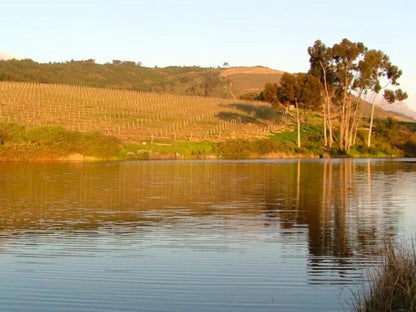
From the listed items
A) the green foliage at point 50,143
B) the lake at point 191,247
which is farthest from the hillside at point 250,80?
the lake at point 191,247

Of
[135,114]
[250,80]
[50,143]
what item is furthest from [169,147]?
[250,80]

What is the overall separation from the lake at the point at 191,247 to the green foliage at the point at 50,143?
30.2m

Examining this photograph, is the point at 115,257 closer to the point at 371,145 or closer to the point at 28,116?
the point at 28,116

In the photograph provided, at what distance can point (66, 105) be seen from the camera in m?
82.3

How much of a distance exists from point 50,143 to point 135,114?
26120mm

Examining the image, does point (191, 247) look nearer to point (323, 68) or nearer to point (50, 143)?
point (50, 143)

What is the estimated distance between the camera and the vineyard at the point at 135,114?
235ft

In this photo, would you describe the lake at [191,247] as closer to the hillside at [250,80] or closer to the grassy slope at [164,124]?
the grassy slope at [164,124]

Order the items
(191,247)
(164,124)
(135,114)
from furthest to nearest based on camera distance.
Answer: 1. (135,114)
2. (164,124)
3. (191,247)

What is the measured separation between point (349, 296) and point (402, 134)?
8074cm

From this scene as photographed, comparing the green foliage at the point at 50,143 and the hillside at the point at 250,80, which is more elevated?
the hillside at the point at 250,80

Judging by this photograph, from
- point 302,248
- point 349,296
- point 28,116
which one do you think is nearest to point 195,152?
point 28,116

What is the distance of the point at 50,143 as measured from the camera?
195 feet

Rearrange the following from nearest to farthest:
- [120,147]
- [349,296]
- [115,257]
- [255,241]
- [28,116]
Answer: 1. [349,296]
2. [115,257]
3. [255,241]
4. [120,147]
5. [28,116]
